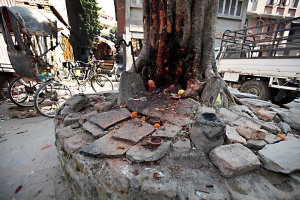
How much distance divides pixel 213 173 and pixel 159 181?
493 mm

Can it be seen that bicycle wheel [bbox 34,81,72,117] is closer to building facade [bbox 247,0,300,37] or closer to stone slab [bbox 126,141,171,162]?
stone slab [bbox 126,141,171,162]

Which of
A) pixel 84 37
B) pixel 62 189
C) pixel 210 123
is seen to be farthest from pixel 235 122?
pixel 84 37

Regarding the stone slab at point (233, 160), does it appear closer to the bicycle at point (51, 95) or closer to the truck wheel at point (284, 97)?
the bicycle at point (51, 95)

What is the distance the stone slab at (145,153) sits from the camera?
1370 millimetres

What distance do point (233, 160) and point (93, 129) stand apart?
1.53 meters

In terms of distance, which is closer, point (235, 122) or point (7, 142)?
point (235, 122)

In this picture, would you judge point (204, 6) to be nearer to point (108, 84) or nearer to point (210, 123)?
point (210, 123)

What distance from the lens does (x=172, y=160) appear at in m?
1.43

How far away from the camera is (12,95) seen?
5082 millimetres

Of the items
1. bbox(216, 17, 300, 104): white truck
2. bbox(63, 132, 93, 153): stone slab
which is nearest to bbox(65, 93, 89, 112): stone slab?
bbox(63, 132, 93, 153): stone slab

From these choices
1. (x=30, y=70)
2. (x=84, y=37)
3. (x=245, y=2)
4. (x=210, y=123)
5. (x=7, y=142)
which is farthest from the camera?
(x=84, y=37)

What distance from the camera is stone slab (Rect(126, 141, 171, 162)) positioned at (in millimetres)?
1370

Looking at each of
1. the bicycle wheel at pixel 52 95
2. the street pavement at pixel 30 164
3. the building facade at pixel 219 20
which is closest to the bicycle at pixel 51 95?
the bicycle wheel at pixel 52 95

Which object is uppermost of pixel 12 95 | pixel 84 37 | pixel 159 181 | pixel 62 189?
pixel 84 37
